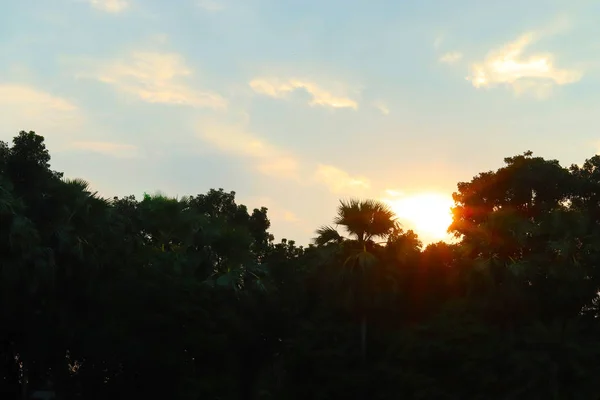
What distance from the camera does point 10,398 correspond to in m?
28.7

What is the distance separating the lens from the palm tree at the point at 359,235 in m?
31.0

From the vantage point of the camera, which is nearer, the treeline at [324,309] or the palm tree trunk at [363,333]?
the treeline at [324,309]

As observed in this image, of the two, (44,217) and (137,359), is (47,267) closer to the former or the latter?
(44,217)

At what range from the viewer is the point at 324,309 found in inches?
1321

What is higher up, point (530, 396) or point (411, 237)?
point (411, 237)

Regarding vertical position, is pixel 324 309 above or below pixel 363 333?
above

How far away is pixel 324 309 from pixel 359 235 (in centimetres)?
418

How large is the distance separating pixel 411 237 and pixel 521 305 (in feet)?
18.8

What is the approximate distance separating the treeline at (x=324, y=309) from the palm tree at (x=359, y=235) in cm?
7

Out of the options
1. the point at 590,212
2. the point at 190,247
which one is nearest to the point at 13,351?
the point at 190,247

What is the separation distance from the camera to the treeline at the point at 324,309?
28234mm

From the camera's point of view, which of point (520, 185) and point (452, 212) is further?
point (452, 212)

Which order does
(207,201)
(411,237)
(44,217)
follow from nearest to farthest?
1. (44,217)
2. (411,237)
3. (207,201)

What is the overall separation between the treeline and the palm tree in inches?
2.6
